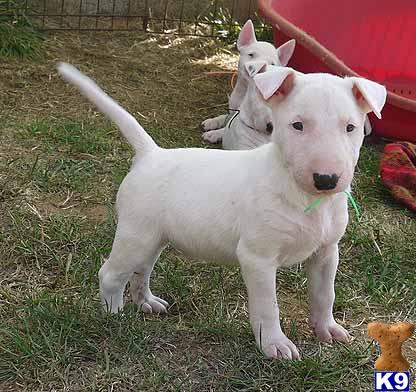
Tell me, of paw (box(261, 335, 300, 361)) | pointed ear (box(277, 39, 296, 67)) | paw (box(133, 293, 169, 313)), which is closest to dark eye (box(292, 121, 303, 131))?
paw (box(261, 335, 300, 361))

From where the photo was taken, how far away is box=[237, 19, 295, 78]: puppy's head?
5098 mm

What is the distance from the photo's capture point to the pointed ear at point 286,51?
509 centimetres

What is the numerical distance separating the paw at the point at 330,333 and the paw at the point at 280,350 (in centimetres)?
28

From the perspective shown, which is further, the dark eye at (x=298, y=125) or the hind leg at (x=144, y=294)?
the hind leg at (x=144, y=294)

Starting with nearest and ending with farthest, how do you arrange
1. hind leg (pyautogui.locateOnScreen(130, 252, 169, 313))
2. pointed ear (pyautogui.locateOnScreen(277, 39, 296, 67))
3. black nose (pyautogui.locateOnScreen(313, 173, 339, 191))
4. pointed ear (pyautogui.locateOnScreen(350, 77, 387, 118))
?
black nose (pyautogui.locateOnScreen(313, 173, 339, 191))
pointed ear (pyautogui.locateOnScreen(350, 77, 387, 118))
hind leg (pyautogui.locateOnScreen(130, 252, 169, 313))
pointed ear (pyautogui.locateOnScreen(277, 39, 296, 67))

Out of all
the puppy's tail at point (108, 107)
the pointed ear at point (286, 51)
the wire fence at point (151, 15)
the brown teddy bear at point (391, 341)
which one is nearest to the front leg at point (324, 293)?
the brown teddy bear at point (391, 341)

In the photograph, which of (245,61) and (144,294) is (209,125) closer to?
(245,61)

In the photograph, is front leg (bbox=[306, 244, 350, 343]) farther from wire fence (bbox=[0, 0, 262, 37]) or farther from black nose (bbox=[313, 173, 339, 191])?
wire fence (bbox=[0, 0, 262, 37])

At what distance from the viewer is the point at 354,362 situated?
3041 millimetres

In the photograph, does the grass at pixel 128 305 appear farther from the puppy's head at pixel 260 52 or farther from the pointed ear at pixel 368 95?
the pointed ear at pixel 368 95

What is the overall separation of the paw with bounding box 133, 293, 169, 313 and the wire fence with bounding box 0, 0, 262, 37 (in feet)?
13.6

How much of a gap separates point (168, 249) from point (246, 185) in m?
1.07

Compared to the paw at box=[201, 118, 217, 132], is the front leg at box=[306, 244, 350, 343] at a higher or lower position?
higher

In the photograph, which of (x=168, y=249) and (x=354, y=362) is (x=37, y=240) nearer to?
(x=168, y=249)
